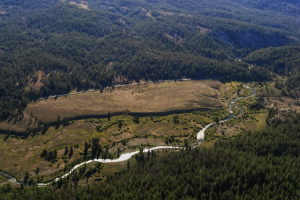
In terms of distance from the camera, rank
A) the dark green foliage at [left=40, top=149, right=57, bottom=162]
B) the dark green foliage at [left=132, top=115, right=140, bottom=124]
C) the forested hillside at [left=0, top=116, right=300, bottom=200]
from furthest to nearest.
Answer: the dark green foliage at [left=132, top=115, right=140, bottom=124] → the dark green foliage at [left=40, top=149, right=57, bottom=162] → the forested hillside at [left=0, top=116, right=300, bottom=200]

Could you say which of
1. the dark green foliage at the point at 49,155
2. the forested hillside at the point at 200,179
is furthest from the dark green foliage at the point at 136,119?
the dark green foliage at the point at 49,155

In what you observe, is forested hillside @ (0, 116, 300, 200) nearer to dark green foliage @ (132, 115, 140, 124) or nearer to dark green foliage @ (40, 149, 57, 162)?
dark green foliage @ (40, 149, 57, 162)

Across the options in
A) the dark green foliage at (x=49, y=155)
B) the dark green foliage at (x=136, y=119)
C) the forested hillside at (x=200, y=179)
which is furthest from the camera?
the dark green foliage at (x=136, y=119)

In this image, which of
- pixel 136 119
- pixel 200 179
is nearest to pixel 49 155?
pixel 136 119

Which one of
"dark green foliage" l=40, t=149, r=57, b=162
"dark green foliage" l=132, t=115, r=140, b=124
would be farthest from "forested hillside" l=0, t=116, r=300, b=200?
"dark green foliage" l=132, t=115, r=140, b=124

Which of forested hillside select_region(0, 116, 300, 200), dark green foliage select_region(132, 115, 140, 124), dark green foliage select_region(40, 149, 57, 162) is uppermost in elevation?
forested hillside select_region(0, 116, 300, 200)

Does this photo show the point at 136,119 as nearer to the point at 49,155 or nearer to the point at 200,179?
the point at 49,155

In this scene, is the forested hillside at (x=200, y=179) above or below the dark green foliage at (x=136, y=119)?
above

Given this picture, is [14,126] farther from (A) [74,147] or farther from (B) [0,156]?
(A) [74,147]

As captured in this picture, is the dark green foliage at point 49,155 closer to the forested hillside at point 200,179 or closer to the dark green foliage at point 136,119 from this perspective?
the forested hillside at point 200,179
